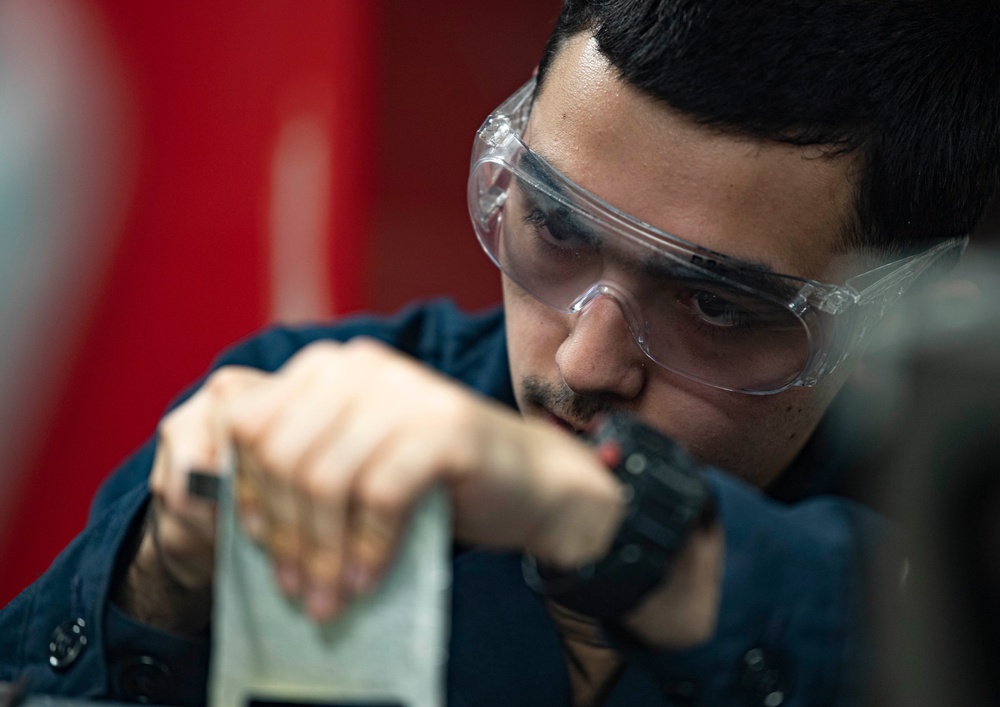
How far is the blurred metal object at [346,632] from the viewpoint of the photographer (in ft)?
1.79

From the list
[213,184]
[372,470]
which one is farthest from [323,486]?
[213,184]

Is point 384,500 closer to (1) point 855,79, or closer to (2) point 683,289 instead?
(2) point 683,289

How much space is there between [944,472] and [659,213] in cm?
44

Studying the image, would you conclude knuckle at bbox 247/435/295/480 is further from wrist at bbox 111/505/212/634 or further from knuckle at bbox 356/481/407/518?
wrist at bbox 111/505/212/634

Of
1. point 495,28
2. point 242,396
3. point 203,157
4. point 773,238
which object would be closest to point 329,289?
point 203,157

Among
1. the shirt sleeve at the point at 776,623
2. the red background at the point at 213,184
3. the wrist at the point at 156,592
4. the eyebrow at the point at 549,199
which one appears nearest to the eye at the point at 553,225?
the eyebrow at the point at 549,199

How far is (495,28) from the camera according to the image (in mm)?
1964

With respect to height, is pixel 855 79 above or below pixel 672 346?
above

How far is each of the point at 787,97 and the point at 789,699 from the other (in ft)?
1.69

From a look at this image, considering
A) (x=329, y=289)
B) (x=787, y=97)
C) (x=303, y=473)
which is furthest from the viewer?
(x=329, y=289)

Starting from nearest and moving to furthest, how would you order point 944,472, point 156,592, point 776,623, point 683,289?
point 776,623 → point 156,592 → point 683,289 → point 944,472

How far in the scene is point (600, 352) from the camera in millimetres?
952

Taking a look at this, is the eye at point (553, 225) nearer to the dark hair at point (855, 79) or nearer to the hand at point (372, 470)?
the dark hair at point (855, 79)

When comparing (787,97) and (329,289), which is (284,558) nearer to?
(787,97)
